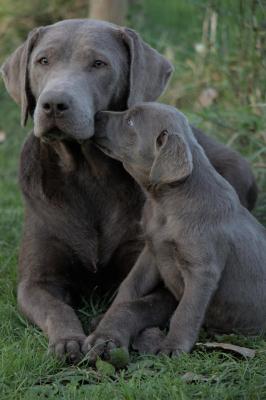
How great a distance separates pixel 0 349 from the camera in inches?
159

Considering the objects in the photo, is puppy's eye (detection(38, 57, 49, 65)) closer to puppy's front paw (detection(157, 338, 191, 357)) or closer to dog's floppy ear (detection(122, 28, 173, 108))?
dog's floppy ear (detection(122, 28, 173, 108))

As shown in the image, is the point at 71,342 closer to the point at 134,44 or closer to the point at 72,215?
the point at 72,215

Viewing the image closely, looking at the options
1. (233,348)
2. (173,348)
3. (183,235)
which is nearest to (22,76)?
(183,235)

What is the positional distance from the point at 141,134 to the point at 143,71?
52cm

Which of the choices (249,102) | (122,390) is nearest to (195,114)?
(249,102)

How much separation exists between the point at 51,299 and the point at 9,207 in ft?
7.00

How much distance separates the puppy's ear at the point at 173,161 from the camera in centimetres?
402

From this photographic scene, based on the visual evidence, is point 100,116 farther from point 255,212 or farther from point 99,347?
point 255,212

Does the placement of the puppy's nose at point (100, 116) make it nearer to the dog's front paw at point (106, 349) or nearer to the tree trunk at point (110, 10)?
the dog's front paw at point (106, 349)

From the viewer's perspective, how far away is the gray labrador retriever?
404cm

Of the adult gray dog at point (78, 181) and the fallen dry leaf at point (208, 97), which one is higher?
the adult gray dog at point (78, 181)

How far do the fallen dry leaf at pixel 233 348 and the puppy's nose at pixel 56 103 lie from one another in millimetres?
1177

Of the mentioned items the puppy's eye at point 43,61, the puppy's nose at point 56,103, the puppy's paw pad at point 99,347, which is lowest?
the puppy's paw pad at point 99,347

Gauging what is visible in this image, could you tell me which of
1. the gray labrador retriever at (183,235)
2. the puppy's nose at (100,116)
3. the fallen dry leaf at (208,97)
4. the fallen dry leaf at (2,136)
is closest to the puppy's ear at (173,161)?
the gray labrador retriever at (183,235)
